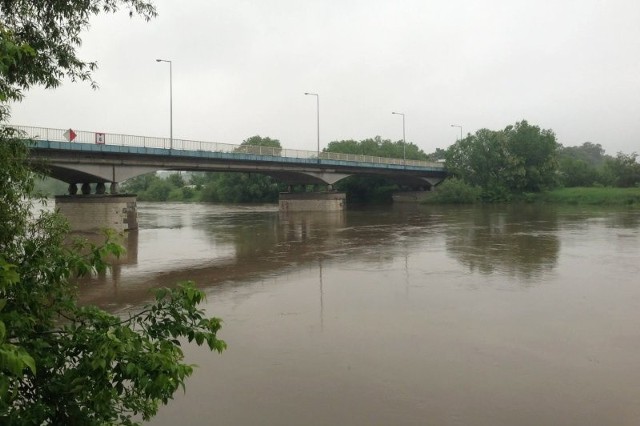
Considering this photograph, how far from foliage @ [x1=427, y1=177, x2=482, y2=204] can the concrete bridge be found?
16.1 feet

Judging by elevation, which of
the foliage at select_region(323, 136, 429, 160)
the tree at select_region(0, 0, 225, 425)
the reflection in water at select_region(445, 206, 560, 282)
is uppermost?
the foliage at select_region(323, 136, 429, 160)

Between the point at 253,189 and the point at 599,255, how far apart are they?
81.5m

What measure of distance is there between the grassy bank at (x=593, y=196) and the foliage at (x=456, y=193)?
9.62m

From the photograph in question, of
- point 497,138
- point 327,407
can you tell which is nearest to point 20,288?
point 327,407

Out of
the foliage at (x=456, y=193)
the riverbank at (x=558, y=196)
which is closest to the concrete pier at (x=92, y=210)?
the foliage at (x=456, y=193)

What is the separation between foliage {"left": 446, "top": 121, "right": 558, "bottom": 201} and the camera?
78.1 m

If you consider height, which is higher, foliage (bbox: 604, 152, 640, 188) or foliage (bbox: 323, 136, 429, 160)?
foliage (bbox: 323, 136, 429, 160)

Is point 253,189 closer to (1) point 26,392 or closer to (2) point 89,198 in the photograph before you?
(2) point 89,198

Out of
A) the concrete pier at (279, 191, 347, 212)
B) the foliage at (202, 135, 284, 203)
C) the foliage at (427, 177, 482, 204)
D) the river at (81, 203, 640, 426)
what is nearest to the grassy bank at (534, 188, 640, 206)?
the foliage at (427, 177, 482, 204)

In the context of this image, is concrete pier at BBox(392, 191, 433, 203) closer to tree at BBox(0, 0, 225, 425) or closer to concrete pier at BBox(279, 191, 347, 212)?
concrete pier at BBox(279, 191, 347, 212)

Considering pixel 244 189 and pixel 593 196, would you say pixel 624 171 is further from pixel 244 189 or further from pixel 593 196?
pixel 244 189

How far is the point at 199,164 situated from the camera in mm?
46969

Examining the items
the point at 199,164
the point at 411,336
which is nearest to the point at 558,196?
the point at 199,164

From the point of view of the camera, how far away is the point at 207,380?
859 centimetres
